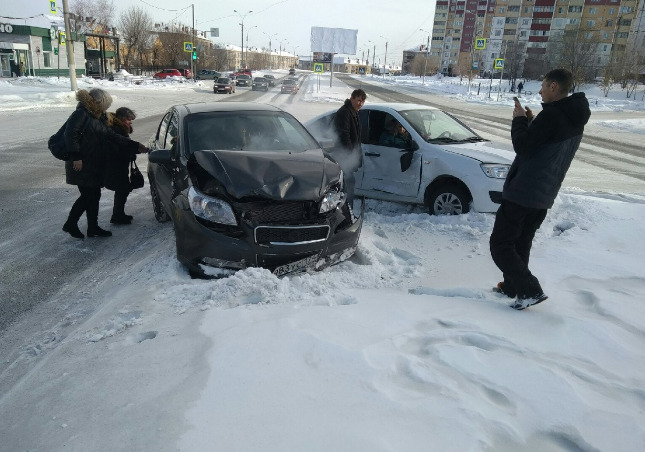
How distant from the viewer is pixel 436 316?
3404mm

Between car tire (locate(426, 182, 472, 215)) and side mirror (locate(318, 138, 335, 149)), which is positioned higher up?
side mirror (locate(318, 138, 335, 149))

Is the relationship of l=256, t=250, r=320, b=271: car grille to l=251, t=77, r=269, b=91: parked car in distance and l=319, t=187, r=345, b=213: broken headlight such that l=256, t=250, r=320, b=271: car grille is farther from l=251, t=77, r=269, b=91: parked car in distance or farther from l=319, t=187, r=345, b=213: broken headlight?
l=251, t=77, r=269, b=91: parked car in distance

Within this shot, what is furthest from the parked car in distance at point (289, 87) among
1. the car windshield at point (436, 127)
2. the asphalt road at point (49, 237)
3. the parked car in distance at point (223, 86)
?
the car windshield at point (436, 127)

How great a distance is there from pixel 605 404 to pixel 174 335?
2.59 metres

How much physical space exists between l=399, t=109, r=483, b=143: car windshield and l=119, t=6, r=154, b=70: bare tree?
2912 inches

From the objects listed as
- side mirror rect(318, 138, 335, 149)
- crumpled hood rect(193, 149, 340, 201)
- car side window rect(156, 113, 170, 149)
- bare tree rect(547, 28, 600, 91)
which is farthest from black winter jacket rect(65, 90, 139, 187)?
bare tree rect(547, 28, 600, 91)

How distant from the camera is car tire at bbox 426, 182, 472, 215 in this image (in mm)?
6008

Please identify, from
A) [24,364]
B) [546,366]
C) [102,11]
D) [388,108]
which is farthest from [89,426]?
[102,11]

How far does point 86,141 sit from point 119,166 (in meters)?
0.63

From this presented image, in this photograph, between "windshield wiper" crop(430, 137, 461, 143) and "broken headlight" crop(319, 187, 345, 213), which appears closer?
"broken headlight" crop(319, 187, 345, 213)

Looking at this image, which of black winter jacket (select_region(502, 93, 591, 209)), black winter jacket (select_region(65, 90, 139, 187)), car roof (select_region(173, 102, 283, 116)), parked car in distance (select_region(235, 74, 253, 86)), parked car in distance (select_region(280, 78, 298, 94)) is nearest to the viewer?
black winter jacket (select_region(502, 93, 591, 209))

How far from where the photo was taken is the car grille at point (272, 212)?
377 cm

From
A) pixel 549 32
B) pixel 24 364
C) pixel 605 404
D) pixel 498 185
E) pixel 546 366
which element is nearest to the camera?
pixel 605 404

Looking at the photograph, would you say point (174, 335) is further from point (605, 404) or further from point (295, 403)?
point (605, 404)
